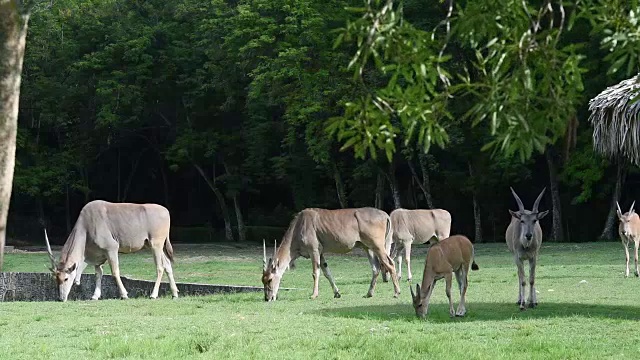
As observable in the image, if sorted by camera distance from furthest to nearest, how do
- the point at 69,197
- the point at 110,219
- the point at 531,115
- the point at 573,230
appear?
the point at 69,197 < the point at 573,230 < the point at 110,219 < the point at 531,115

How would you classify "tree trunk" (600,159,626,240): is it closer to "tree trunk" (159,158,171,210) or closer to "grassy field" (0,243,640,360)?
"grassy field" (0,243,640,360)

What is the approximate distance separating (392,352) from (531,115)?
5337mm

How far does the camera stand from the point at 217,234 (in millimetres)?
51625

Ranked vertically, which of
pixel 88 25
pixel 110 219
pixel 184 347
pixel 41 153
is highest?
pixel 88 25

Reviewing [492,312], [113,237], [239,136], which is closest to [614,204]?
[239,136]

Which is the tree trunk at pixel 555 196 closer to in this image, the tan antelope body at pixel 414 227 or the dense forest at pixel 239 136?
the dense forest at pixel 239 136

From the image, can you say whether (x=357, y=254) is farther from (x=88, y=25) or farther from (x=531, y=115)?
(x=531, y=115)

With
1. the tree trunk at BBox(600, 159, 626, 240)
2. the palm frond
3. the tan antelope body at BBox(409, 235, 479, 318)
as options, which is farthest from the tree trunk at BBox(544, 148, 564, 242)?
the tan antelope body at BBox(409, 235, 479, 318)

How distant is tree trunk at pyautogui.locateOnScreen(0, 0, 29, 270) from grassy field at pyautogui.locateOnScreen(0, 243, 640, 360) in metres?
5.39

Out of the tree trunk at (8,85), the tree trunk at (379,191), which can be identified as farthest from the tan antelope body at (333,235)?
the tree trunk at (379,191)

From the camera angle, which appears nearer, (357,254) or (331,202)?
(357,254)

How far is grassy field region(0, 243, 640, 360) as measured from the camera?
34.1 ft

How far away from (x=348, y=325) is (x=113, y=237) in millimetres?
8324

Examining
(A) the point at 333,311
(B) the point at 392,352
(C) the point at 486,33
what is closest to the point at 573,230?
(A) the point at 333,311
